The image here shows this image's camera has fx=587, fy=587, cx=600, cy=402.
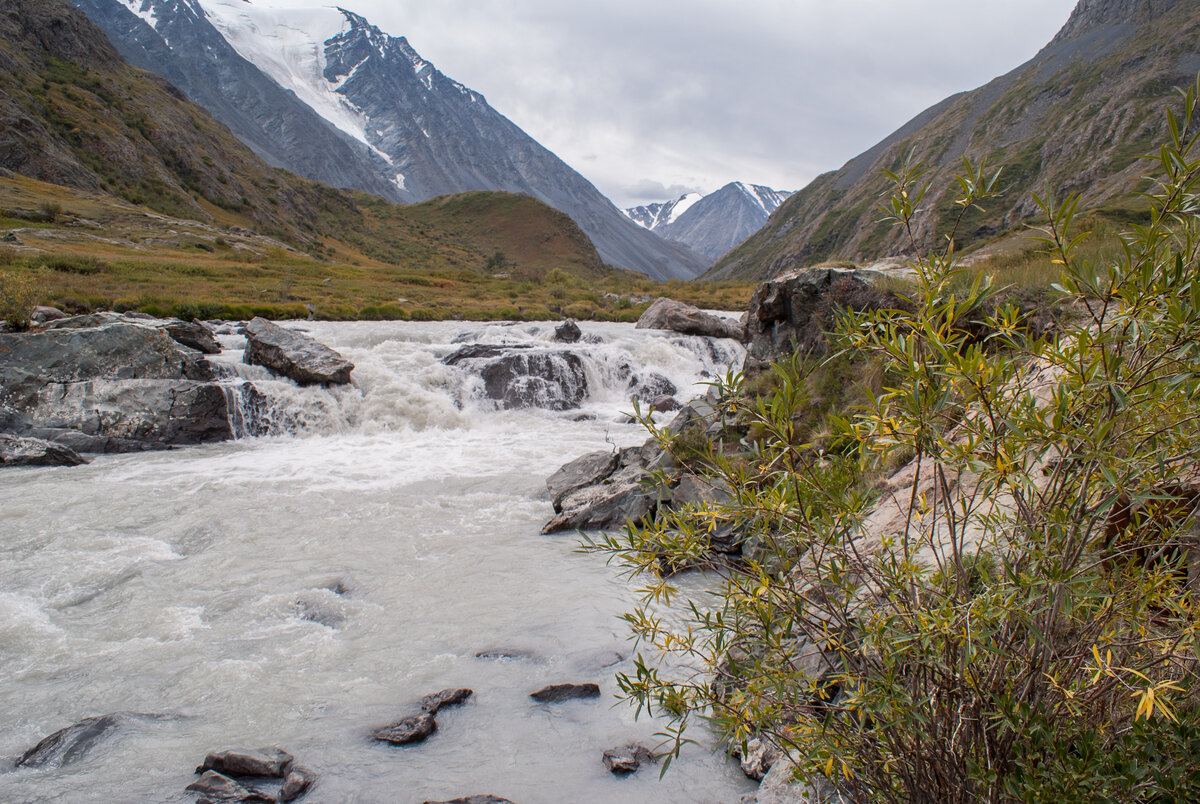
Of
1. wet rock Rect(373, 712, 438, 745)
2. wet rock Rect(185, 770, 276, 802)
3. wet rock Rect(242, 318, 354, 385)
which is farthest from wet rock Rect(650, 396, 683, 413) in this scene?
wet rock Rect(185, 770, 276, 802)

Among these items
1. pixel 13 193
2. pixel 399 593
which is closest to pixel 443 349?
pixel 399 593

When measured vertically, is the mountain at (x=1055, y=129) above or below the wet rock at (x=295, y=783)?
above

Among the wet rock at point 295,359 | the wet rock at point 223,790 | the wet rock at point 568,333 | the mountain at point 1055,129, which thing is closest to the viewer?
the wet rock at point 223,790

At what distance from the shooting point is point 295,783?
4133mm

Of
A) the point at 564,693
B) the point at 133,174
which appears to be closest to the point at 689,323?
the point at 564,693

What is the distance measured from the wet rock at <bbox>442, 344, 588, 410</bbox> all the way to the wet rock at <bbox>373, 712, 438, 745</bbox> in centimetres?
1425

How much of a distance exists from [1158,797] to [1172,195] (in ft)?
6.54

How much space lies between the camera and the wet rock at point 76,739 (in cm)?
445

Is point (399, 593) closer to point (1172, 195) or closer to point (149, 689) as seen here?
point (149, 689)

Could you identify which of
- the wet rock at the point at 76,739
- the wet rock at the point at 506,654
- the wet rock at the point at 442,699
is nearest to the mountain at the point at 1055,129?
the wet rock at the point at 506,654

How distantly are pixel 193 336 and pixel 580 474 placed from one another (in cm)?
1315

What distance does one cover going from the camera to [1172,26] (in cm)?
9269

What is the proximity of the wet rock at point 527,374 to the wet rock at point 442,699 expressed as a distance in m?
13.9

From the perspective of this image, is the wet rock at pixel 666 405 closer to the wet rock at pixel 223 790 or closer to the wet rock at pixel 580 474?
the wet rock at pixel 580 474
